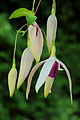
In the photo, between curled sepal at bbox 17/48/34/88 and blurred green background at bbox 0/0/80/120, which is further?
blurred green background at bbox 0/0/80/120

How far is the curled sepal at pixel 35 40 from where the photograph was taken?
981 mm

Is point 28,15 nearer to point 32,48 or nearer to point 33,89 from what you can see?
point 32,48

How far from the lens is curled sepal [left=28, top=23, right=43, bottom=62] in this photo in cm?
98

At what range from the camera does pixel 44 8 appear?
3.04 m

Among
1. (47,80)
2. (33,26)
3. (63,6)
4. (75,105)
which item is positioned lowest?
(75,105)

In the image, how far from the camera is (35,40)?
3.26ft

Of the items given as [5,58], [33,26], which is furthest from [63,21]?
[33,26]

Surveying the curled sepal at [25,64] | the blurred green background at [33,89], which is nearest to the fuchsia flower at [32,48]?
the curled sepal at [25,64]

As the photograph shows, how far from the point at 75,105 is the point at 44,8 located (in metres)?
0.91

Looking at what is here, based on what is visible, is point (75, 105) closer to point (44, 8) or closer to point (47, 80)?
point (44, 8)

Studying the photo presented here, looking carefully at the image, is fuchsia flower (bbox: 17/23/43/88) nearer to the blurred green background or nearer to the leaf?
the leaf

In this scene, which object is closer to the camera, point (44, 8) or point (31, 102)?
→ point (31, 102)

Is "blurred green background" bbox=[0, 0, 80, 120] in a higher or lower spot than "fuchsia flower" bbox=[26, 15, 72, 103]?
lower

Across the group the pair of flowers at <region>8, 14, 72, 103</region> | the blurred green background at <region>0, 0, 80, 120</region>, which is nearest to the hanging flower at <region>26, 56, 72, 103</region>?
the pair of flowers at <region>8, 14, 72, 103</region>
